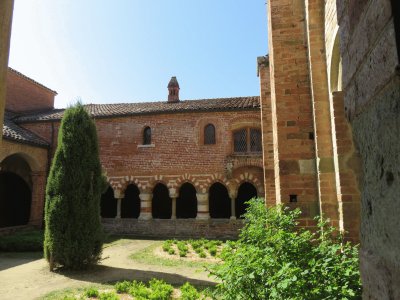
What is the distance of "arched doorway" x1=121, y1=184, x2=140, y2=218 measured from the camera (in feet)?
52.9

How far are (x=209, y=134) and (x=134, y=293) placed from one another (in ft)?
32.8

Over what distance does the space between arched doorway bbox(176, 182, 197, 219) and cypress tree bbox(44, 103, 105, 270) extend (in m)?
7.28

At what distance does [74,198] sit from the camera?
8.23 m

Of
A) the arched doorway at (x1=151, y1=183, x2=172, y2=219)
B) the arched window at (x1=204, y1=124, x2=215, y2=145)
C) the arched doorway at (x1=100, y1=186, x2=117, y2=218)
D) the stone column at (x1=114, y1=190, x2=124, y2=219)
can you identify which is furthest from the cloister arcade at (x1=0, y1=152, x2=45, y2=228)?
the arched window at (x1=204, y1=124, x2=215, y2=145)

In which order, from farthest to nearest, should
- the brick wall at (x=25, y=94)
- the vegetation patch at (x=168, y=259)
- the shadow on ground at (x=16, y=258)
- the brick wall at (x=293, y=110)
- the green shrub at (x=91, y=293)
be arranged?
the brick wall at (x=25, y=94) → the shadow on ground at (x=16, y=258) → the vegetation patch at (x=168, y=259) → the green shrub at (x=91, y=293) → the brick wall at (x=293, y=110)

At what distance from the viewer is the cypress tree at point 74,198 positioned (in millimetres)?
7949

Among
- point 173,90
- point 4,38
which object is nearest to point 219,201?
point 173,90

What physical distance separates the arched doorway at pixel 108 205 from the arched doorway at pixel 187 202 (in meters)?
3.59

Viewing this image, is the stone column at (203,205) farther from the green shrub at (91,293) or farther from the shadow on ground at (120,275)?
the green shrub at (91,293)

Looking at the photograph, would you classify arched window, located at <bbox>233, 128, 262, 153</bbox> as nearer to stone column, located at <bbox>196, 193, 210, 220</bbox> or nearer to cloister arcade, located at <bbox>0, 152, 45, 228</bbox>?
stone column, located at <bbox>196, 193, 210, 220</bbox>

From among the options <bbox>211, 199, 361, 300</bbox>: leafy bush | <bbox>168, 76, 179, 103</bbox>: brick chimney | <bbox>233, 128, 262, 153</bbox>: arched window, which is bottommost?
<bbox>211, 199, 361, 300</bbox>: leafy bush

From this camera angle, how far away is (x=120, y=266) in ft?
27.8

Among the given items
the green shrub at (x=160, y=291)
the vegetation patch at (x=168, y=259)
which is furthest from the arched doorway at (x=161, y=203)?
the green shrub at (x=160, y=291)

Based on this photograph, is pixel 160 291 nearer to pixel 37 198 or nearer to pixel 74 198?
pixel 74 198
